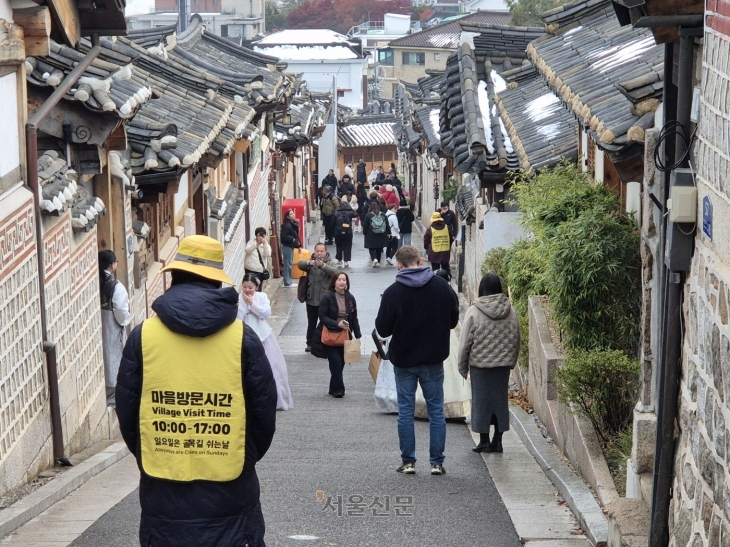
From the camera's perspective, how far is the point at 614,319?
30.4 feet

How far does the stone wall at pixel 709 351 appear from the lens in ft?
14.2

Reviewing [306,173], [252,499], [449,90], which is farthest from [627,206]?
[306,173]

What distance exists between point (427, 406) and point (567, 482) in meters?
1.23

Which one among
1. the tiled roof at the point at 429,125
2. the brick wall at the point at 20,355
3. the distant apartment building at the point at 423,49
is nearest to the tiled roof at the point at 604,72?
the brick wall at the point at 20,355

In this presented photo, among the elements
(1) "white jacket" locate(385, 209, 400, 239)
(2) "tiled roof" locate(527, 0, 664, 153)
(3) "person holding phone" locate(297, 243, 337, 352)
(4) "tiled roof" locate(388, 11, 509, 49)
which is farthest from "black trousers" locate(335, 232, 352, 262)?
(4) "tiled roof" locate(388, 11, 509, 49)

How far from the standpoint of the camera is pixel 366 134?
61250mm

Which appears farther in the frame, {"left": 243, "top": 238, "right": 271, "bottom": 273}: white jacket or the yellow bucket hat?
{"left": 243, "top": 238, "right": 271, "bottom": 273}: white jacket

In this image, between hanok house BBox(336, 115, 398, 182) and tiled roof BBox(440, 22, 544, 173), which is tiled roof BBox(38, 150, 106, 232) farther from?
hanok house BBox(336, 115, 398, 182)

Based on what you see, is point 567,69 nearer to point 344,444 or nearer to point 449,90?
point 344,444

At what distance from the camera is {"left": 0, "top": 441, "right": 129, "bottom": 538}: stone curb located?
21.9 feet

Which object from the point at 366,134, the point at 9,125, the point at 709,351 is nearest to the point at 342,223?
the point at 9,125

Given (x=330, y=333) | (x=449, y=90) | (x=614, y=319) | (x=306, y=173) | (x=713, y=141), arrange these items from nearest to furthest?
(x=713, y=141) → (x=614, y=319) → (x=330, y=333) → (x=449, y=90) → (x=306, y=173)

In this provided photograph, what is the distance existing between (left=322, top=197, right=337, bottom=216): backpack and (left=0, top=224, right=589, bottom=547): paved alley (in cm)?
2195

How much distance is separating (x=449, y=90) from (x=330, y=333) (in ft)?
27.0
